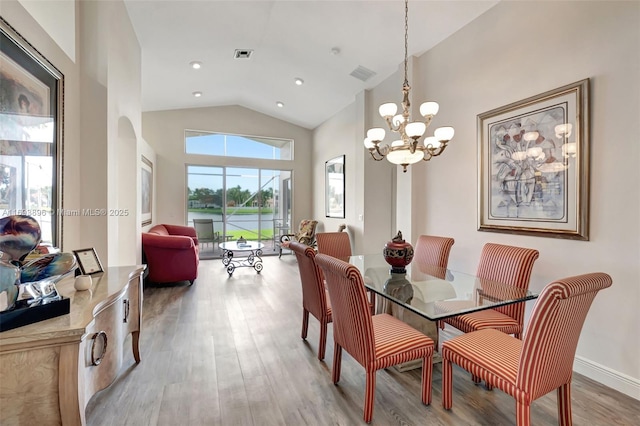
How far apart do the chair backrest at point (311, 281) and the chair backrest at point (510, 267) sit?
1.41m

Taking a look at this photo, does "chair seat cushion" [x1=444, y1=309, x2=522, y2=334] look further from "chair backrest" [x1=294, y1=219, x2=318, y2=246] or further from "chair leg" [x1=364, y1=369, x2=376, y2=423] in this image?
"chair backrest" [x1=294, y1=219, x2=318, y2=246]

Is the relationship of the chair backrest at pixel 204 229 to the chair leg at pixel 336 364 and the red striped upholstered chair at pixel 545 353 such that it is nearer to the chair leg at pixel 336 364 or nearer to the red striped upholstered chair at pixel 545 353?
the chair leg at pixel 336 364

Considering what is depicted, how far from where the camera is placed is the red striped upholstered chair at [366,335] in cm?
175

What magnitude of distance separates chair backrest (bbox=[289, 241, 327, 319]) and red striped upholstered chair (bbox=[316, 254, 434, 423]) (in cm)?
38

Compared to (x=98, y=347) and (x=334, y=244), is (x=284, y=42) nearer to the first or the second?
(x=334, y=244)

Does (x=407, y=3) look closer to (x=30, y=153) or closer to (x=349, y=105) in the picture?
(x=349, y=105)

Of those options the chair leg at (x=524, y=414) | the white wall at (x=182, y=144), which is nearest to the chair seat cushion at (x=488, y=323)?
the chair leg at (x=524, y=414)

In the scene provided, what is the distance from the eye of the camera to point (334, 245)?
3607 mm

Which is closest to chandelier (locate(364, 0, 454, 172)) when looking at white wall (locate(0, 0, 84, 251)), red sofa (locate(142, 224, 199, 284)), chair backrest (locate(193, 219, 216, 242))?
white wall (locate(0, 0, 84, 251))

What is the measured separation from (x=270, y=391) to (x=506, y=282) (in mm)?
1997

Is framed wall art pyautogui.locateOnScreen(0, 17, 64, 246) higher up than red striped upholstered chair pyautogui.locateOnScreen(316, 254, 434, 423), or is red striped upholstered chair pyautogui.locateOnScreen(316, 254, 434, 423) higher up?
framed wall art pyautogui.locateOnScreen(0, 17, 64, 246)

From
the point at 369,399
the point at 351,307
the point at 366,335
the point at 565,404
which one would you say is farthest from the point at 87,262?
the point at 565,404

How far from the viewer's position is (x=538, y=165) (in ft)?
8.61

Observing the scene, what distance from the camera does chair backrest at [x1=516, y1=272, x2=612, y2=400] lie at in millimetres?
1343
